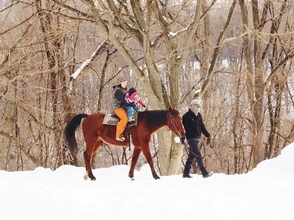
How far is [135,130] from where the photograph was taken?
26.4ft

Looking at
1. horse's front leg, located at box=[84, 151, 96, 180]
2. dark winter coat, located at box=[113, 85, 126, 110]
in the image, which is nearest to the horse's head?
dark winter coat, located at box=[113, 85, 126, 110]

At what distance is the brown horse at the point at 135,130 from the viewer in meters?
7.82

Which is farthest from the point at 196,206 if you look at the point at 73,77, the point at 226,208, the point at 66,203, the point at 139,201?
the point at 73,77

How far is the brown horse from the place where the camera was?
7.82 metres

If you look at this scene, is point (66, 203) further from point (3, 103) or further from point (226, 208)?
point (3, 103)

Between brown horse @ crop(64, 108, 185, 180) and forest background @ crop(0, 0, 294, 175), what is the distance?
2939 mm

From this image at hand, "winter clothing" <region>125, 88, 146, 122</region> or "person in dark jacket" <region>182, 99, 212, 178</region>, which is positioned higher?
"winter clothing" <region>125, 88, 146, 122</region>

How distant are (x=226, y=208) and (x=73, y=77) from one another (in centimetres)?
1139

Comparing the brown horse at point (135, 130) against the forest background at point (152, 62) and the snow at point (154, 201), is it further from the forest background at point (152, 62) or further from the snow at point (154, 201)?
the forest background at point (152, 62)

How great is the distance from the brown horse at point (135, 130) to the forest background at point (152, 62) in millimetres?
2939

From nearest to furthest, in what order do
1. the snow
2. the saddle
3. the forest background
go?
1. the snow
2. the saddle
3. the forest background

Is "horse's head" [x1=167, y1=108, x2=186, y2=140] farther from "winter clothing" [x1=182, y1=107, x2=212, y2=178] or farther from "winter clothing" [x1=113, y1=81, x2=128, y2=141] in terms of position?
"winter clothing" [x1=113, y1=81, x2=128, y2=141]

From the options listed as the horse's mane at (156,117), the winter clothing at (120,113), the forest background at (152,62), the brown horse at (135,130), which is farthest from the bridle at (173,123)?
the forest background at (152,62)

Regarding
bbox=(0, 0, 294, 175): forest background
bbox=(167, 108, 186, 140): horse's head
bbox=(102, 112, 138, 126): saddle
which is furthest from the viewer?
bbox=(0, 0, 294, 175): forest background
